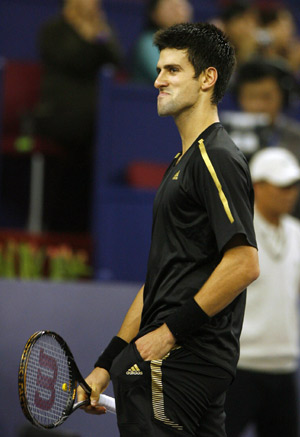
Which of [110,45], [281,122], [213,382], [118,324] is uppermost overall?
[110,45]

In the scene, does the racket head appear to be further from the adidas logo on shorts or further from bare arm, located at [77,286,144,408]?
the adidas logo on shorts

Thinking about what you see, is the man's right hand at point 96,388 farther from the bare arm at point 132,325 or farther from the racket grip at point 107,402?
the bare arm at point 132,325

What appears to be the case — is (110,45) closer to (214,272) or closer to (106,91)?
(106,91)

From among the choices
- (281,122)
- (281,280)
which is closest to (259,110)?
(281,122)

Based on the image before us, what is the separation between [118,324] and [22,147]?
1.73 m

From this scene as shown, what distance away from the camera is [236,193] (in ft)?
7.95

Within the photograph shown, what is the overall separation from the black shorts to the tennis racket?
0.22 m

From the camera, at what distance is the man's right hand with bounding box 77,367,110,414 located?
2.69 m

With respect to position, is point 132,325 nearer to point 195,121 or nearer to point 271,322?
point 195,121

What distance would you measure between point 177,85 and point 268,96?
3.06 meters

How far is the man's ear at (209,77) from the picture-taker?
8.44 feet

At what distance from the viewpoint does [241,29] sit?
648 centimetres

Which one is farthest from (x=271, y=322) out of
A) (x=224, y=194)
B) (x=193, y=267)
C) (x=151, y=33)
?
(x=151, y=33)

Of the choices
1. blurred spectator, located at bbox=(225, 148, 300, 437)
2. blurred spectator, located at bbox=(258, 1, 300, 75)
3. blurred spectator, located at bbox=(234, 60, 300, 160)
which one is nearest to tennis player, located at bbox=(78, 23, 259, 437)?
blurred spectator, located at bbox=(225, 148, 300, 437)
